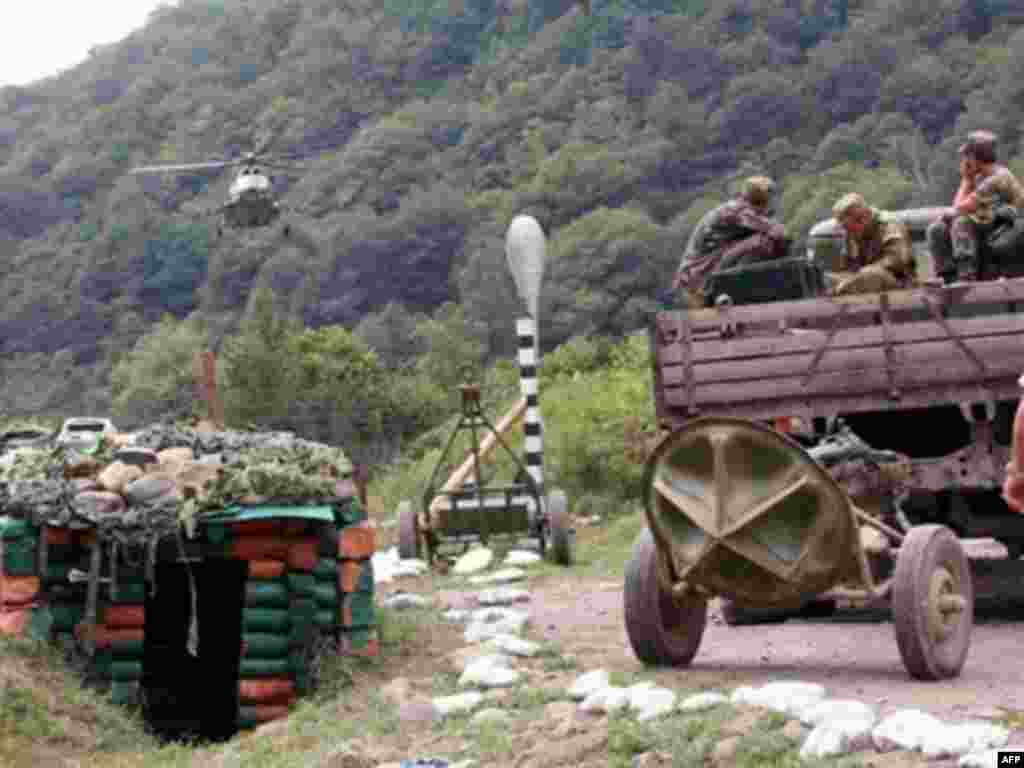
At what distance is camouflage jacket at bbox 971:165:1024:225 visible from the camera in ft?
38.4

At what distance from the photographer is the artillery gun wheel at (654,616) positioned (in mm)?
9297

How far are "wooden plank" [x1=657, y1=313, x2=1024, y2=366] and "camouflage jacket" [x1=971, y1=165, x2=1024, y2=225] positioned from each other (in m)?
0.93

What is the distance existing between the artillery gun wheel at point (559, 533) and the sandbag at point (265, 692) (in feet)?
15.0

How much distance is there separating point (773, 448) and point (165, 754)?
2976 mm

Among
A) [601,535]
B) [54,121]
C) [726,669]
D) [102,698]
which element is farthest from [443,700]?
[54,121]

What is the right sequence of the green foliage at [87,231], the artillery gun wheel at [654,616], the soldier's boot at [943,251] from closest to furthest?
the artillery gun wheel at [654,616] → the soldier's boot at [943,251] → the green foliage at [87,231]

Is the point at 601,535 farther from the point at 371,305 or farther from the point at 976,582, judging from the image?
the point at 371,305

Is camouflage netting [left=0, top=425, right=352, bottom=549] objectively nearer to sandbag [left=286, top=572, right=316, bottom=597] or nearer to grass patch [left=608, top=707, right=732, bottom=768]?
sandbag [left=286, top=572, right=316, bottom=597]

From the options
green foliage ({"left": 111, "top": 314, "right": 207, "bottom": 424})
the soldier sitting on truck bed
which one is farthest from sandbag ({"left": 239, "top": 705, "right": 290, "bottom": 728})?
green foliage ({"left": 111, "top": 314, "right": 207, "bottom": 424})

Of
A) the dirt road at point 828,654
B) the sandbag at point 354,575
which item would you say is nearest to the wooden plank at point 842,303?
the dirt road at point 828,654

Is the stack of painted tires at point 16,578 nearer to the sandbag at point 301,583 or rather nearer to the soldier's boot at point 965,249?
the sandbag at point 301,583

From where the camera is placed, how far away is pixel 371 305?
7025cm

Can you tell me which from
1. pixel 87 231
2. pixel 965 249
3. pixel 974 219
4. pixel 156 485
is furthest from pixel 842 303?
pixel 87 231

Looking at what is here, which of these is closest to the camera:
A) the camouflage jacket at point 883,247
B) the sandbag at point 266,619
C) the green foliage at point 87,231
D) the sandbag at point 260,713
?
the sandbag at point 260,713
